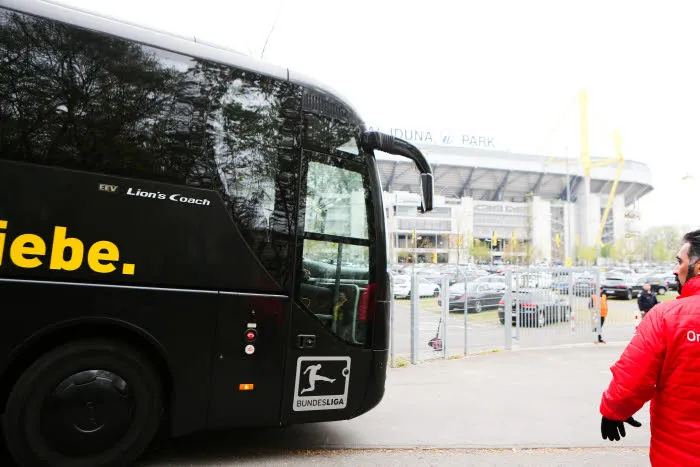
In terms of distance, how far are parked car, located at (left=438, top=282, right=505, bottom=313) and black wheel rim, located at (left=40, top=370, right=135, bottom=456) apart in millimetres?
7244

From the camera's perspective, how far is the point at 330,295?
4.46 metres

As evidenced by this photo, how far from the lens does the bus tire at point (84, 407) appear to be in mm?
3533

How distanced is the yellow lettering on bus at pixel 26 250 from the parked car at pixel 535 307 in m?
9.71

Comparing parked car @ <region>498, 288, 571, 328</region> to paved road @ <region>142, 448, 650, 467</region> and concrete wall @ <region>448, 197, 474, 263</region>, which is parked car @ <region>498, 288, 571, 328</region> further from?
concrete wall @ <region>448, 197, 474, 263</region>

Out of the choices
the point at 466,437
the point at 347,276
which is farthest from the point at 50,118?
the point at 466,437

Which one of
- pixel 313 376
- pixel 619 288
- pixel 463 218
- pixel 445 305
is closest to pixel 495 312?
pixel 445 305

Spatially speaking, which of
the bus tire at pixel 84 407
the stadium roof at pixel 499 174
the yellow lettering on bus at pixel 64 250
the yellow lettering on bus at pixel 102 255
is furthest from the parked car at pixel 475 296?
the stadium roof at pixel 499 174

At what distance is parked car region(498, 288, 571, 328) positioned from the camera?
37.5 ft

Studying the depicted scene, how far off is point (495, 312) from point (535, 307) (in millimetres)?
910

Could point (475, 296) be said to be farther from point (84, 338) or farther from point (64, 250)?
point (64, 250)

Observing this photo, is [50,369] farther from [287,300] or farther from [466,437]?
[466,437]

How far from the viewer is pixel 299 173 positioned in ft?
14.5

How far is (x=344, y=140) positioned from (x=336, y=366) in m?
1.97

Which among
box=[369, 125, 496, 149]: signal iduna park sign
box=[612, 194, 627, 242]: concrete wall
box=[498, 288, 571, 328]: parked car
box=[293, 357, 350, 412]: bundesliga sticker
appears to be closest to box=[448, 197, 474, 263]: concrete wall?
box=[369, 125, 496, 149]: signal iduna park sign
